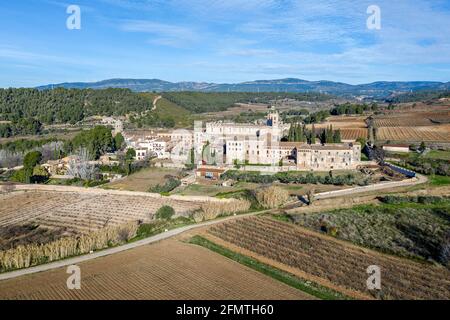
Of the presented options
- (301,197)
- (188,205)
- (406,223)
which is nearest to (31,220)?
(188,205)

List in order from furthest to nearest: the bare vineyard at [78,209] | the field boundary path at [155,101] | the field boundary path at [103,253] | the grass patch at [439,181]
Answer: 1. the field boundary path at [155,101]
2. the grass patch at [439,181]
3. the bare vineyard at [78,209]
4. the field boundary path at [103,253]

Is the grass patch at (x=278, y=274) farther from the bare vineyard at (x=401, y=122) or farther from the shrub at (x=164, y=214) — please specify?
the bare vineyard at (x=401, y=122)

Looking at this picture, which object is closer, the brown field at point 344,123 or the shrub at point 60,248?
the shrub at point 60,248

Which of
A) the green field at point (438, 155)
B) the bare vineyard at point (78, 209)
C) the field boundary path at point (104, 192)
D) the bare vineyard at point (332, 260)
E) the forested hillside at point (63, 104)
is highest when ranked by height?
the forested hillside at point (63, 104)

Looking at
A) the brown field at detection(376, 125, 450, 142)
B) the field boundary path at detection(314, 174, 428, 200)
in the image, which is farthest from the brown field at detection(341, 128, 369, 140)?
the field boundary path at detection(314, 174, 428, 200)

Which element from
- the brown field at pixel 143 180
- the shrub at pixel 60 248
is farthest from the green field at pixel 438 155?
the shrub at pixel 60 248

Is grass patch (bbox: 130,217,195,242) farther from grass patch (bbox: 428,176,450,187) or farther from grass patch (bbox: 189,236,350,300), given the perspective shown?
grass patch (bbox: 428,176,450,187)
